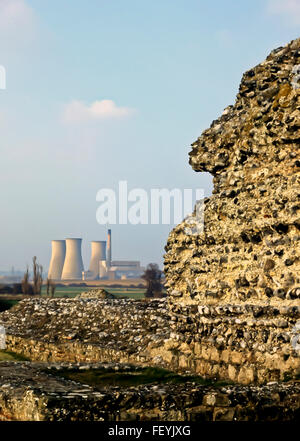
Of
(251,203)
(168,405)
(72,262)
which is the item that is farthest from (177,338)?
(72,262)

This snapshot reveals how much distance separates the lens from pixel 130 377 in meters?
10.6

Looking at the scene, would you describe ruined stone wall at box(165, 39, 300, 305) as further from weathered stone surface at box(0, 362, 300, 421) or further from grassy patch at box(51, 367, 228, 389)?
weathered stone surface at box(0, 362, 300, 421)

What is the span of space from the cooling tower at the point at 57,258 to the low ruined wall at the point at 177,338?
471 feet

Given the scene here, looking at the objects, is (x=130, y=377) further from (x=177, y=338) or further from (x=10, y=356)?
(x=10, y=356)

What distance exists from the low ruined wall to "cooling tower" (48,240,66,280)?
143 metres

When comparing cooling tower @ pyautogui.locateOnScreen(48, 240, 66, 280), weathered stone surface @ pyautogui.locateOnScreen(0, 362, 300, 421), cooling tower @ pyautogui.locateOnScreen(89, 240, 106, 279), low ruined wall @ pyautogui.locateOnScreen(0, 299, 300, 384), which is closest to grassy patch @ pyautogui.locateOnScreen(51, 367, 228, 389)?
low ruined wall @ pyautogui.locateOnScreen(0, 299, 300, 384)

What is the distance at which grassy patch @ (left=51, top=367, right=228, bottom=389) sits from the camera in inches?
385

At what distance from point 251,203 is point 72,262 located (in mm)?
153537

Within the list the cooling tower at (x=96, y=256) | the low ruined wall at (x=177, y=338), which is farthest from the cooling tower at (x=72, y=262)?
the low ruined wall at (x=177, y=338)

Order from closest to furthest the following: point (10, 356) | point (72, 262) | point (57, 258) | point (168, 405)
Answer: point (168, 405)
point (10, 356)
point (72, 262)
point (57, 258)

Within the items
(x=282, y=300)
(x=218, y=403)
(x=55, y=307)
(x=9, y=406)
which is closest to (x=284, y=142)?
(x=282, y=300)

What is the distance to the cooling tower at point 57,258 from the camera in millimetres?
161875
